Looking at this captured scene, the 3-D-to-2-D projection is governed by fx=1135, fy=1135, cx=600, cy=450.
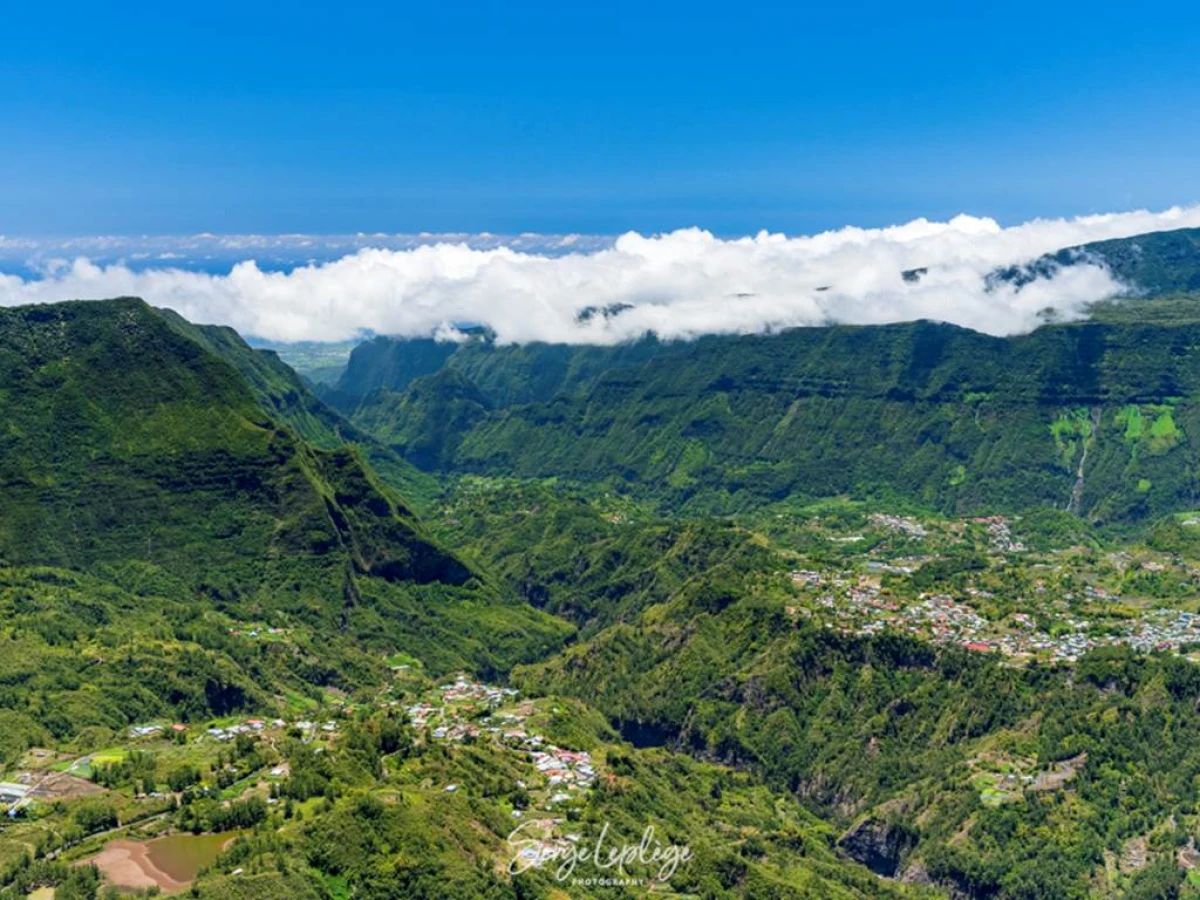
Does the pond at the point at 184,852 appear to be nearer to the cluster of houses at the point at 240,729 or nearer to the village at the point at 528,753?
the village at the point at 528,753

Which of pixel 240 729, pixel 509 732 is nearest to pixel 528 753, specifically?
pixel 509 732

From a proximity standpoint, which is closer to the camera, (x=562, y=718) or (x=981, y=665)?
(x=562, y=718)

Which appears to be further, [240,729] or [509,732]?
[509,732]

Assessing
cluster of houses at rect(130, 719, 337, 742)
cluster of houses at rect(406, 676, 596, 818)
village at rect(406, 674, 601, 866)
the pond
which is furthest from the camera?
cluster of houses at rect(130, 719, 337, 742)

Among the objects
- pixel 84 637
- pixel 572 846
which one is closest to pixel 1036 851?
pixel 572 846

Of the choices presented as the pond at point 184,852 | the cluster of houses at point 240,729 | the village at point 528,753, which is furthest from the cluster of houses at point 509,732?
the pond at point 184,852

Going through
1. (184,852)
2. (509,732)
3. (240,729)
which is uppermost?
(184,852)

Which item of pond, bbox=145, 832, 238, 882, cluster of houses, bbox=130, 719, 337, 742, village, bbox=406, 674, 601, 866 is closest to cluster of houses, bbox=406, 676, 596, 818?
village, bbox=406, 674, 601, 866

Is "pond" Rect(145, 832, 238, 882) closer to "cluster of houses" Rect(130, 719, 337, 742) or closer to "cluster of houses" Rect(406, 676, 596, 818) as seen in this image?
"cluster of houses" Rect(406, 676, 596, 818)

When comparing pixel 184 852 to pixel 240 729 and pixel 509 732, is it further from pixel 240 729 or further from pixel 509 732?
pixel 509 732

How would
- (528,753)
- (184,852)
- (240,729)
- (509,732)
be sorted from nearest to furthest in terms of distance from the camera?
(184,852)
(528,753)
(240,729)
(509,732)

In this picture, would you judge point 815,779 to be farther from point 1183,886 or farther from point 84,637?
point 84,637
